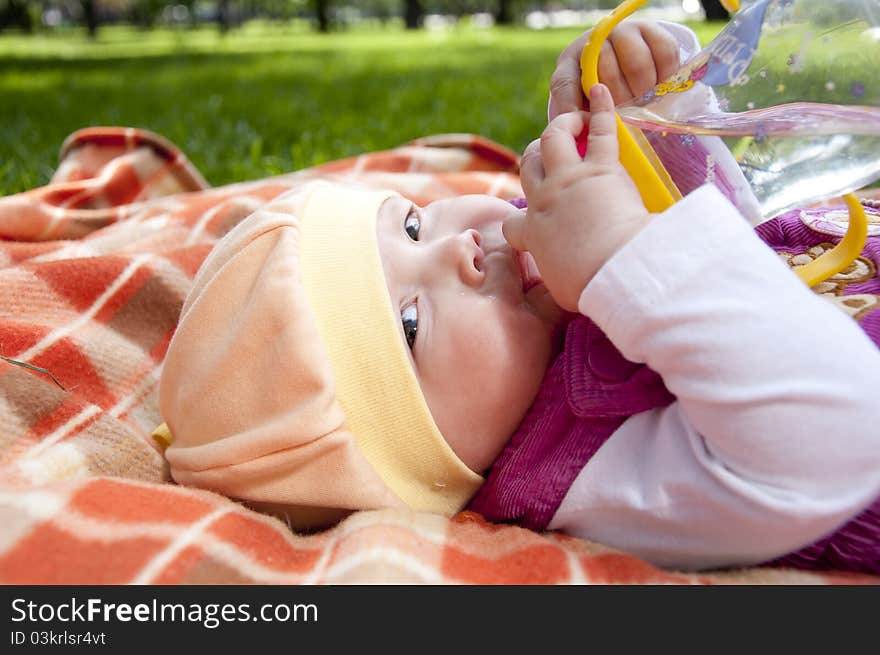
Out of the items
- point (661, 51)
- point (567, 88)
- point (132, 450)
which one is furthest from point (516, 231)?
point (132, 450)

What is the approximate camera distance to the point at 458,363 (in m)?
1.37

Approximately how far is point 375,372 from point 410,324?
95 mm

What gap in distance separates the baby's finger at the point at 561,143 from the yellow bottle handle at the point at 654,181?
66mm

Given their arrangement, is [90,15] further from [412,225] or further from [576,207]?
[576,207]

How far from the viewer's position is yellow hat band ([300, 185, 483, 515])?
138 centimetres

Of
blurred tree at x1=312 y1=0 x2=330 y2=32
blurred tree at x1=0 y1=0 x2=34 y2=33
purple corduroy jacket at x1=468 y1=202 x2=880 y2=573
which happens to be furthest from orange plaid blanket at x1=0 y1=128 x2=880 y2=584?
blurred tree at x1=312 y1=0 x2=330 y2=32

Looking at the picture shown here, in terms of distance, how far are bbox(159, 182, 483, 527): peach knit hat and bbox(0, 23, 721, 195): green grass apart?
173 cm

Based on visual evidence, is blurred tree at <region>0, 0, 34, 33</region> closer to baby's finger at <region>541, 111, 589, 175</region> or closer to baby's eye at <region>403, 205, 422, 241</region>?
baby's eye at <region>403, 205, 422, 241</region>

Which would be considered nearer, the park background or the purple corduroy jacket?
the purple corduroy jacket

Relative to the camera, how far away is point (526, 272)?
1459mm
